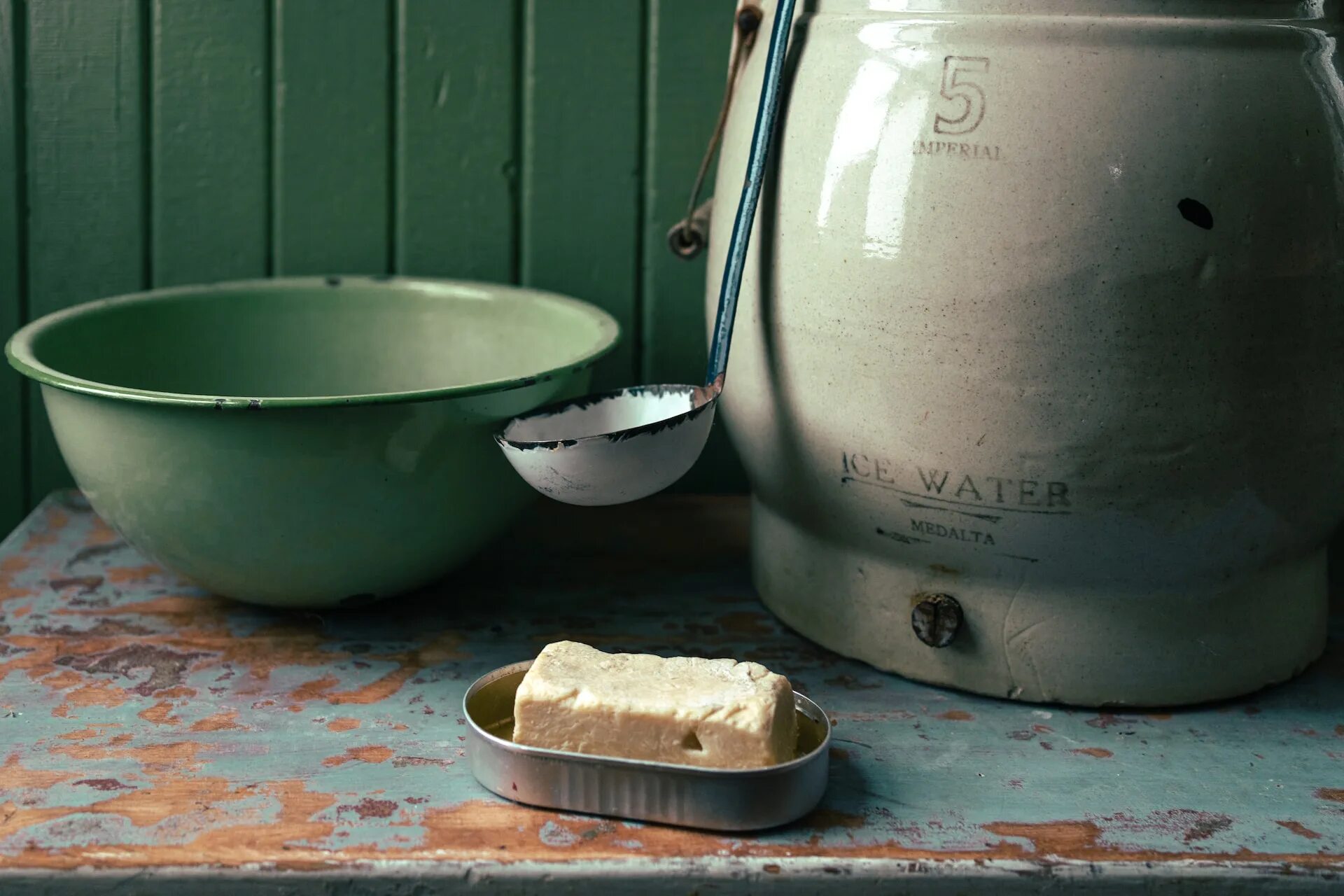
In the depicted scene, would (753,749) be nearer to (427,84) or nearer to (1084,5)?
(1084,5)

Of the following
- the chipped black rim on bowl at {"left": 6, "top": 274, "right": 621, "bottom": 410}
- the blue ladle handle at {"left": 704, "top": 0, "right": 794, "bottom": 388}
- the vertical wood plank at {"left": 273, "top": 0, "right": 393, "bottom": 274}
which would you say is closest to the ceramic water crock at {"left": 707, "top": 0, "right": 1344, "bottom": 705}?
the blue ladle handle at {"left": 704, "top": 0, "right": 794, "bottom": 388}

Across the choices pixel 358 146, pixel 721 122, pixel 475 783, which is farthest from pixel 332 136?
pixel 475 783

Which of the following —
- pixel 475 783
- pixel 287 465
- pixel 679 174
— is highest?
pixel 679 174

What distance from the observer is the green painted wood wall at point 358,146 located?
1.05 m

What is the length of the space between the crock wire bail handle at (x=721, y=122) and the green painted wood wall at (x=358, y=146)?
147 mm

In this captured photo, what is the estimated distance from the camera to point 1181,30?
68 cm

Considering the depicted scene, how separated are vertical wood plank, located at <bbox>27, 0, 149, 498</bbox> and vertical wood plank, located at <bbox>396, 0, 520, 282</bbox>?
0.69ft

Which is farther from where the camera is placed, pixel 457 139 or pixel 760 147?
pixel 457 139

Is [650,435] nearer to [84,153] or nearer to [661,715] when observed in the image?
[661,715]

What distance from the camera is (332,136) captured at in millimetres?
1077

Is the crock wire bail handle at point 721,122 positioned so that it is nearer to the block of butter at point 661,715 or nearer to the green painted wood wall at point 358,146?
the green painted wood wall at point 358,146

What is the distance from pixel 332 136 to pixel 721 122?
345mm

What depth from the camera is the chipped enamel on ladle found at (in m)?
0.75

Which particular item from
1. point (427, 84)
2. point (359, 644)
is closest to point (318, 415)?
point (359, 644)
